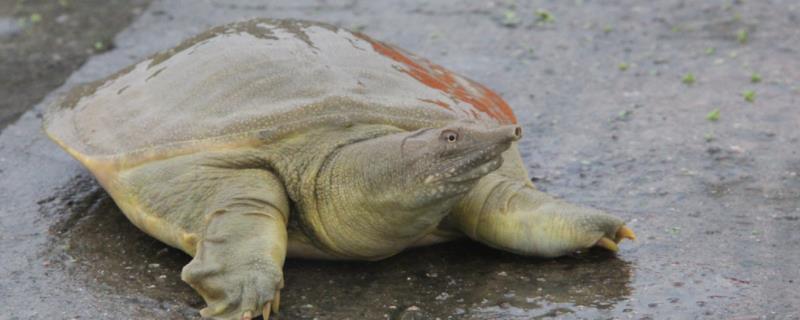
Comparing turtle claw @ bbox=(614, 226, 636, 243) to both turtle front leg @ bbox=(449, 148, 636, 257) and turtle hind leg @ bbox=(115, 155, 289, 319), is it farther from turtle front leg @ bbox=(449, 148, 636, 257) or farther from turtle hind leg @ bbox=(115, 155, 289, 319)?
turtle hind leg @ bbox=(115, 155, 289, 319)

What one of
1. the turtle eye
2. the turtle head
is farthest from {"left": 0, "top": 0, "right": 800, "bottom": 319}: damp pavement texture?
the turtle eye

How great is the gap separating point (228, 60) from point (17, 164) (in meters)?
1.27

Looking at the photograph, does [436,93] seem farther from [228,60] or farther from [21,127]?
[21,127]

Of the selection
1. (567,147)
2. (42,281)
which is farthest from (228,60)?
(567,147)

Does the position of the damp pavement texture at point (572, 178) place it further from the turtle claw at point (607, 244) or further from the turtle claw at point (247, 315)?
the turtle claw at point (247, 315)

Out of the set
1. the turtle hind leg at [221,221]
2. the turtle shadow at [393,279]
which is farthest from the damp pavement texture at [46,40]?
the turtle hind leg at [221,221]

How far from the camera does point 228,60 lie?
143 inches

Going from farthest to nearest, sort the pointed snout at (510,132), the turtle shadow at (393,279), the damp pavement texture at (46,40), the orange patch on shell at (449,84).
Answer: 1. the damp pavement texture at (46,40)
2. the orange patch on shell at (449,84)
3. the turtle shadow at (393,279)
4. the pointed snout at (510,132)

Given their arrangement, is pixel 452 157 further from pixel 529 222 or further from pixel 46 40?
pixel 46 40

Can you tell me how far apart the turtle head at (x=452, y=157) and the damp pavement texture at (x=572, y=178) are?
0.36 m

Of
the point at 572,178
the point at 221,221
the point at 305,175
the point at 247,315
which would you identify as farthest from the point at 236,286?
the point at 572,178

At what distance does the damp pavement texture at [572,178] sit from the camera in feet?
10.3

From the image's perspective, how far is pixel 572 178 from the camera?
4168mm

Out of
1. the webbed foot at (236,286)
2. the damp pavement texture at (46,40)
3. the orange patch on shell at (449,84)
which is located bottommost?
the damp pavement texture at (46,40)
